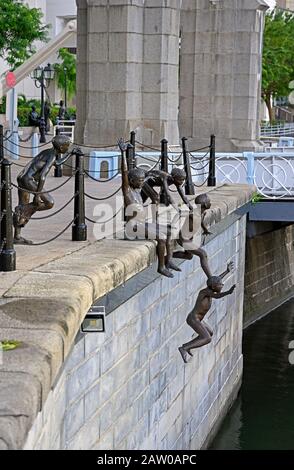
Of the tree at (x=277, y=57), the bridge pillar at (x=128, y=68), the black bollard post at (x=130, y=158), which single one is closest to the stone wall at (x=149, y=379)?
the black bollard post at (x=130, y=158)

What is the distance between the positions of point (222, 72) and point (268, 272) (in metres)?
5.15

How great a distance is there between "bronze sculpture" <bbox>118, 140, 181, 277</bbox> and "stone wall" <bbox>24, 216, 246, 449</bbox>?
53 centimetres

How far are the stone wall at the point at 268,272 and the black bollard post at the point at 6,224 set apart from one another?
1493 centimetres

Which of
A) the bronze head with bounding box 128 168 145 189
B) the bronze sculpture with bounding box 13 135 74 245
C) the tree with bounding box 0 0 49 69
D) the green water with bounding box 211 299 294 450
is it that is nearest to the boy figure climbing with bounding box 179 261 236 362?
the bronze head with bounding box 128 168 145 189

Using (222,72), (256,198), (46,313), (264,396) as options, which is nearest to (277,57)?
(222,72)

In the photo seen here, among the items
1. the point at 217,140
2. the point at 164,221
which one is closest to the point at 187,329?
the point at 164,221

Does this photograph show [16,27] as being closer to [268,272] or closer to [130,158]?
[268,272]

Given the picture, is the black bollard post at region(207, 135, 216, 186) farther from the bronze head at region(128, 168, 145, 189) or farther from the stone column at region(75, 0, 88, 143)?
the bronze head at region(128, 168, 145, 189)

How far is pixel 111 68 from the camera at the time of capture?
2017 centimetres

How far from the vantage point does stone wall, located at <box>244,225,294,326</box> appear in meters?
23.8

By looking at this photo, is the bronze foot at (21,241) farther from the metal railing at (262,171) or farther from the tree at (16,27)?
the tree at (16,27)

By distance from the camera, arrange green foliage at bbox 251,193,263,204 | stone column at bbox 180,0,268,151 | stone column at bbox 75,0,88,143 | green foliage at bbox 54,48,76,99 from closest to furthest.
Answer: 1. green foliage at bbox 251,193,263,204
2. stone column at bbox 75,0,88,143
3. stone column at bbox 180,0,268,151
4. green foliage at bbox 54,48,76,99

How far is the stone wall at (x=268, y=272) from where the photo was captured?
23797mm

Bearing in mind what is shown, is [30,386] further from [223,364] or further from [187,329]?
[223,364]
